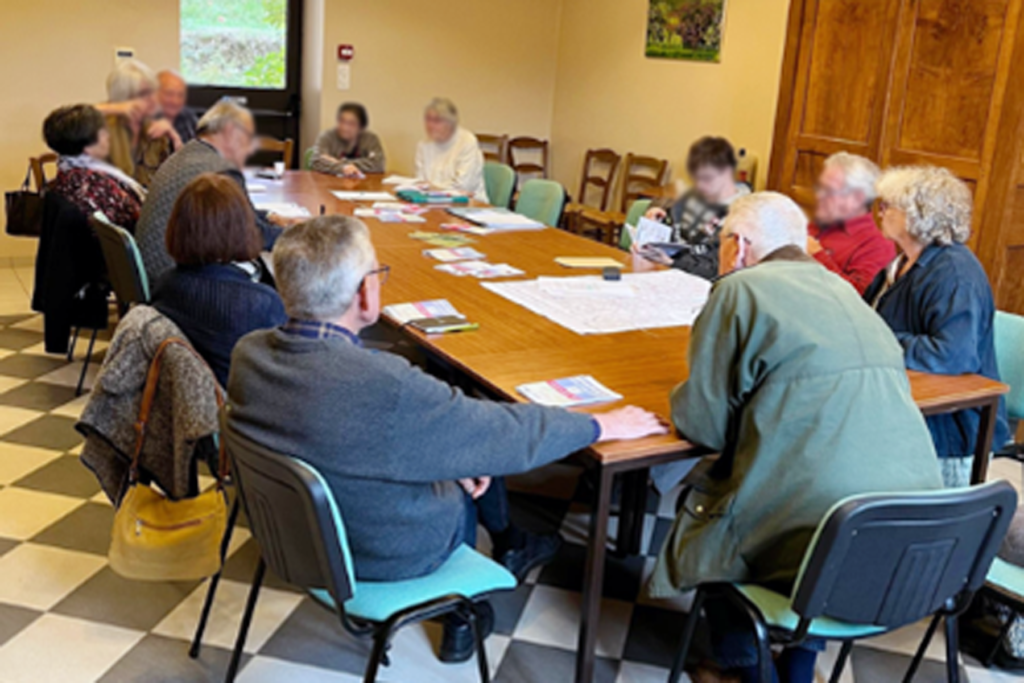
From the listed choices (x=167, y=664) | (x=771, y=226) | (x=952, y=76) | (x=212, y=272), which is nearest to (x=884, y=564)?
(x=771, y=226)

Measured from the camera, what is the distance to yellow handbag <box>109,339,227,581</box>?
2.32m

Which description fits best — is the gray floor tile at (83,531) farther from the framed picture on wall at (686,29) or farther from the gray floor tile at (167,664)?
the framed picture on wall at (686,29)

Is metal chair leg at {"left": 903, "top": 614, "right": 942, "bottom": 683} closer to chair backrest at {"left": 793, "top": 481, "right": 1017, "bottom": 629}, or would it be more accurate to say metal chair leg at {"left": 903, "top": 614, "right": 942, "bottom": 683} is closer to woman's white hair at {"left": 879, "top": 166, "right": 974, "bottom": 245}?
chair backrest at {"left": 793, "top": 481, "right": 1017, "bottom": 629}

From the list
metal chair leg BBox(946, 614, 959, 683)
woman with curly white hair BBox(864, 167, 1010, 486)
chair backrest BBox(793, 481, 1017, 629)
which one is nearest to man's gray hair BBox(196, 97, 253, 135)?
woman with curly white hair BBox(864, 167, 1010, 486)

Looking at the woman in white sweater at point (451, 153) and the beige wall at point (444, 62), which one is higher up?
the beige wall at point (444, 62)

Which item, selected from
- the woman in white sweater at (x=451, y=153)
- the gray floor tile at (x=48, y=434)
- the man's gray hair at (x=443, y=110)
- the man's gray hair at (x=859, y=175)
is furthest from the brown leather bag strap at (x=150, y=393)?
the man's gray hair at (x=443, y=110)

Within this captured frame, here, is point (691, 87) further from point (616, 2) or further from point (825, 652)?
point (825, 652)

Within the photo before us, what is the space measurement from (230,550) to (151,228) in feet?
4.04

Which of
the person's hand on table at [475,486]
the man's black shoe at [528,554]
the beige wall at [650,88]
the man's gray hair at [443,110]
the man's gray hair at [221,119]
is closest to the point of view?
the person's hand on table at [475,486]

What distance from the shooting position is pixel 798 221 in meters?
2.26

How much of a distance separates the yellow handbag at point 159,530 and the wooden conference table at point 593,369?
0.69 meters

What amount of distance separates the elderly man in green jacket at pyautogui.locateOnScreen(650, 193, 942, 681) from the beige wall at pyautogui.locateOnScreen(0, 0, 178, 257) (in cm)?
540

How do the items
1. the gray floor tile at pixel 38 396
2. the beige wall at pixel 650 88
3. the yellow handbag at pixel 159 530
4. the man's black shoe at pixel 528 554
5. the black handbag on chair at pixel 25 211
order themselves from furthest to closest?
the beige wall at pixel 650 88 → the black handbag on chair at pixel 25 211 → the gray floor tile at pixel 38 396 → the man's black shoe at pixel 528 554 → the yellow handbag at pixel 159 530

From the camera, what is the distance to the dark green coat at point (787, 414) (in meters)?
1.93
